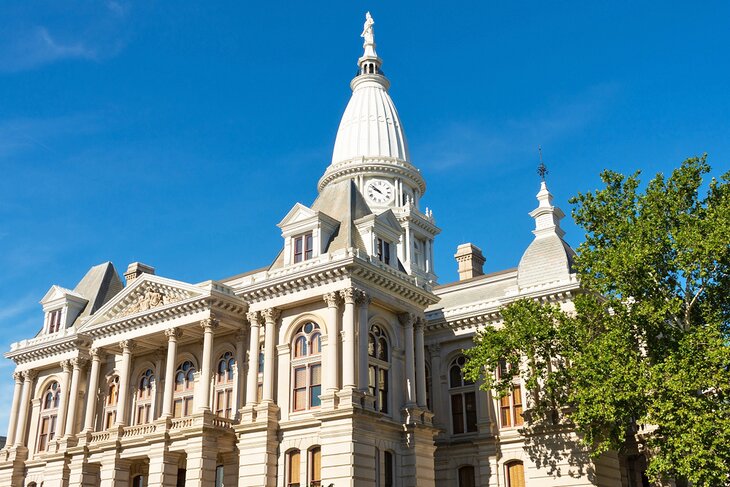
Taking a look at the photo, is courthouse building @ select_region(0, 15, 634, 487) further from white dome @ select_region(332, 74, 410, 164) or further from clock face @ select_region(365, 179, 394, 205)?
white dome @ select_region(332, 74, 410, 164)

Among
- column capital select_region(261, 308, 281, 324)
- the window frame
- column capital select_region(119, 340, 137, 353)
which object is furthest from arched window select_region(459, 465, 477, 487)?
column capital select_region(119, 340, 137, 353)

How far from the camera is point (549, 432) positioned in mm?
45656

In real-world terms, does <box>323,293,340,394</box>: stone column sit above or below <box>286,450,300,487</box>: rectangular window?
above

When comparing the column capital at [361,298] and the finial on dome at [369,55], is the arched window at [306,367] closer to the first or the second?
the column capital at [361,298]

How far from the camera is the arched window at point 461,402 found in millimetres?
51250

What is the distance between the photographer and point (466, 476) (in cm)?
5000

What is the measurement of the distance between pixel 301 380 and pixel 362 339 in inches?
174

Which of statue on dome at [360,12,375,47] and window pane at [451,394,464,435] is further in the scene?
statue on dome at [360,12,375,47]

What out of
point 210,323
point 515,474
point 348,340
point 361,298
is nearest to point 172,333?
point 210,323

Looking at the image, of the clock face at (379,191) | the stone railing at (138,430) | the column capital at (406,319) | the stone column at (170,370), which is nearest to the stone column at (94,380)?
the stone railing at (138,430)

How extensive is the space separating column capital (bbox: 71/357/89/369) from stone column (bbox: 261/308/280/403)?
16697 millimetres

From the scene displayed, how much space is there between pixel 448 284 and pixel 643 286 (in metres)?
23.2

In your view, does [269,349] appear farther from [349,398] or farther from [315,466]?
[315,466]

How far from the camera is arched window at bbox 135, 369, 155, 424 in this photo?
5197cm
